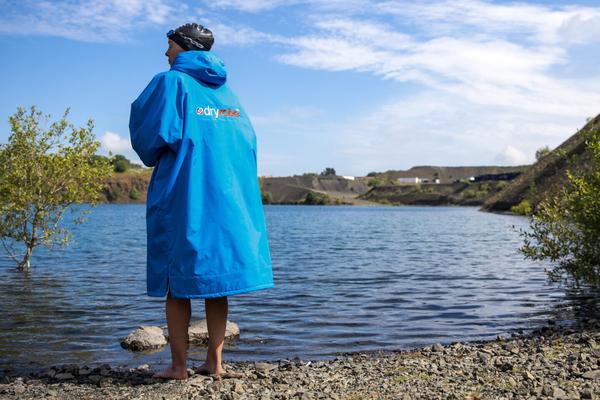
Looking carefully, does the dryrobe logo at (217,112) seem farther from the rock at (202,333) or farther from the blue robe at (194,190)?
the rock at (202,333)

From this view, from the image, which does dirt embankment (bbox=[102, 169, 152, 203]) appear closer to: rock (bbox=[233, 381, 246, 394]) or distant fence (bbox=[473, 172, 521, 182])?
distant fence (bbox=[473, 172, 521, 182])

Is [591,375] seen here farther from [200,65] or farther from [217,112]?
[200,65]

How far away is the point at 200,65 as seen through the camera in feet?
19.6

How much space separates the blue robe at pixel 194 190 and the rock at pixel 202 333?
4.54 meters

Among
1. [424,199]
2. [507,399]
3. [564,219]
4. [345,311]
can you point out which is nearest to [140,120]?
[507,399]

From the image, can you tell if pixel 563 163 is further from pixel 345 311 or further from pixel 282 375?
pixel 282 375

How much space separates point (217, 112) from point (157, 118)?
581 mm

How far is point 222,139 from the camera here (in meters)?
5.93

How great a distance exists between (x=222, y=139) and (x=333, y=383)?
2.59 m

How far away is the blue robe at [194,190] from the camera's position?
18.5ft

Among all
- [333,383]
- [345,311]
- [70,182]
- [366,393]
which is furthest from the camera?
[70,182]

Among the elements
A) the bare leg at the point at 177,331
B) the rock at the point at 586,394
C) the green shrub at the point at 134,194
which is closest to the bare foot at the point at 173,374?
the bare leg at the point at 177,331

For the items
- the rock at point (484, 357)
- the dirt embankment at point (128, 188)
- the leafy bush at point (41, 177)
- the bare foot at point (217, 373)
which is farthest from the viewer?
the dirt embankment at point (128, 188)

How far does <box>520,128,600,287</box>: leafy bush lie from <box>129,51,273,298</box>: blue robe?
308 inches
